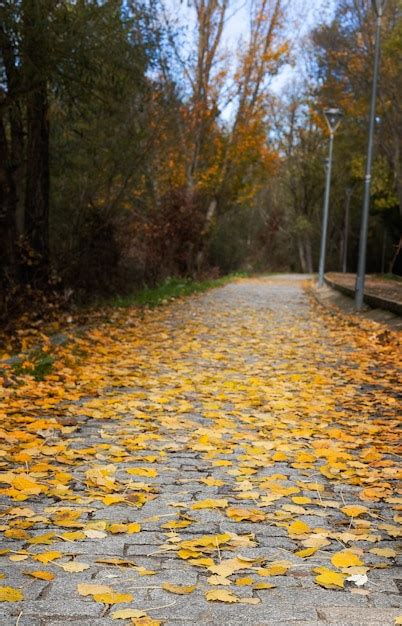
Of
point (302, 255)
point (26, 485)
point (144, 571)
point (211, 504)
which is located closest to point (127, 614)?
point (144, 571)

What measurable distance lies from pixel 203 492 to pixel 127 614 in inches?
65.2

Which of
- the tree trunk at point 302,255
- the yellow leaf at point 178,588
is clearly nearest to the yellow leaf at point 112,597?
the yellow leaf at point 178,588

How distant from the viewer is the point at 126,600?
2.93 metres

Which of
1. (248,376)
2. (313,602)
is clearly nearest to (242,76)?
(248,376)

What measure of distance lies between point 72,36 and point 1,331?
444cm

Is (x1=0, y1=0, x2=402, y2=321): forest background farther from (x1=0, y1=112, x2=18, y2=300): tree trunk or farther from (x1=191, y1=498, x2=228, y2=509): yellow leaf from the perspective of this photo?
(x1=191, y1=498, x2=228, y2=509): yellow leaf

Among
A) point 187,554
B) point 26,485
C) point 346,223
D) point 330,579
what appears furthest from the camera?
point 346,223

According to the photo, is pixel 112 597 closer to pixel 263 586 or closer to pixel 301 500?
pixel 263 586

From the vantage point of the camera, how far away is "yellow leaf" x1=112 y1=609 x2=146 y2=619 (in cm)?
279

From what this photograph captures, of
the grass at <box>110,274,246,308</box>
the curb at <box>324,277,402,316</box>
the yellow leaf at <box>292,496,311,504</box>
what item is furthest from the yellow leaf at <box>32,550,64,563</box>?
the grass at <box>110,274,246,308</box>

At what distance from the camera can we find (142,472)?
15.6ft

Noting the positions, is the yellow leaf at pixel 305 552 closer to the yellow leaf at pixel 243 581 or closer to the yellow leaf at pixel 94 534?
the yellow leaf at pixel 243 581

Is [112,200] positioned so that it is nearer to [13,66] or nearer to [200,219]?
[13,66]

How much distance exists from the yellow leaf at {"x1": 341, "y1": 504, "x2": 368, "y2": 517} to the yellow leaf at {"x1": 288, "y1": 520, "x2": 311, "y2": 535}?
0.32 metres
